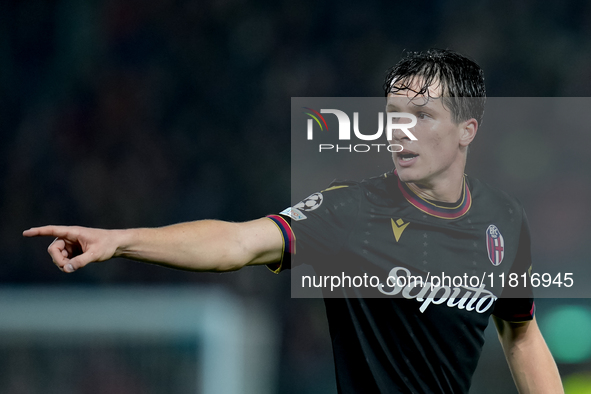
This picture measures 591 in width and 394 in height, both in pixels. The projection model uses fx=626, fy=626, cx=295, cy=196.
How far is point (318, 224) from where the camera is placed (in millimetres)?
2283

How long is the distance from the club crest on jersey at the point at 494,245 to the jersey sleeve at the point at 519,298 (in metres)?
0.09

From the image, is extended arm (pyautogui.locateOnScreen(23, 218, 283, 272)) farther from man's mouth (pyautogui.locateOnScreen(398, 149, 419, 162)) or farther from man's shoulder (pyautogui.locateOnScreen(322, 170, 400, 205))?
man's mouth (pyautogui.locateOnScreen(398, 149, 419, 162))

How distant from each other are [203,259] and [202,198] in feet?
13.8

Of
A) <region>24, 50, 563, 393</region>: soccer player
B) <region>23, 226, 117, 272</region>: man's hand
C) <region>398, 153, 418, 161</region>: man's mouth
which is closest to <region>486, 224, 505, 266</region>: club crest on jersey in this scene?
<region>24, 50, 563, 393</region>: soccer player

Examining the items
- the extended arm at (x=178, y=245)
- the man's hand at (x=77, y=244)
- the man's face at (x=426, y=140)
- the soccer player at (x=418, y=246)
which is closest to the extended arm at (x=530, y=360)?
the soccer player at (x=418, y=246)

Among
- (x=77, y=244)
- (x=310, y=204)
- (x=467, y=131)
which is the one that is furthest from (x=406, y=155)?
(x=77, y=244)

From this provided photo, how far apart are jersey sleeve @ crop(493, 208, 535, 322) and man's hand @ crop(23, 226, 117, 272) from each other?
1641 mm

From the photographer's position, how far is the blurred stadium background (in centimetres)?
571

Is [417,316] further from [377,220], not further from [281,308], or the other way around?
[281,308]

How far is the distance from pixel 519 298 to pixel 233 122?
4.17m

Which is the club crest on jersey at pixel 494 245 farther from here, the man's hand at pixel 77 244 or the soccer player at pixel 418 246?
the man's hand at pixel 77 244

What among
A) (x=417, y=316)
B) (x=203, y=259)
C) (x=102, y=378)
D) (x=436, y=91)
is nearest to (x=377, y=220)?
(x=417, y=316)

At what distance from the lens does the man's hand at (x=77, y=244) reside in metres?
1.72

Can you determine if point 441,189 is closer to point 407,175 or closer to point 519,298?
point 407,175
